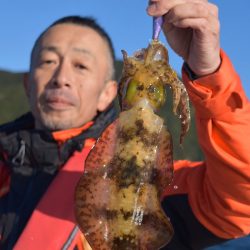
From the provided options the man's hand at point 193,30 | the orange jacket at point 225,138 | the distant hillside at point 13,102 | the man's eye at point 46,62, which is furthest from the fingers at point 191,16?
the distant hillside at point 13,102

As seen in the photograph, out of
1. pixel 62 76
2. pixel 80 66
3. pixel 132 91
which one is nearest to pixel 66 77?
pixel 62 76

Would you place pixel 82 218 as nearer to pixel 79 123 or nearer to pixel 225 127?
pixel 225 127

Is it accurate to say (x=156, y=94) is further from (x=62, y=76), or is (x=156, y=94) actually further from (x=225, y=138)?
(x=62, y=76)

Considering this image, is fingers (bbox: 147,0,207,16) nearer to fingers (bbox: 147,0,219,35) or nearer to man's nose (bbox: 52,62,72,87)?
fingers (bbox: 147,0,219,35)

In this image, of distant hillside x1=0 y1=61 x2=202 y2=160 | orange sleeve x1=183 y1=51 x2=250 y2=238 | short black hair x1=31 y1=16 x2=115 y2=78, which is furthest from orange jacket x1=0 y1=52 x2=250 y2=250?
distant hillside x1=0 y1=61 x2=202 y2=160

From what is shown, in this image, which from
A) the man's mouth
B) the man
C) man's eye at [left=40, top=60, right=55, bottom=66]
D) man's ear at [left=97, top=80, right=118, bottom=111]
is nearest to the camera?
the man
